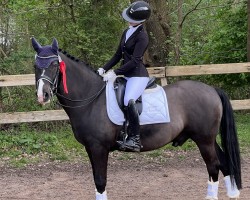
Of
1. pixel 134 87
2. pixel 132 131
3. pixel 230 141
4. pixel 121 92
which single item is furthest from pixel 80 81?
pixel 230 141

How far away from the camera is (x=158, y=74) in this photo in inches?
335

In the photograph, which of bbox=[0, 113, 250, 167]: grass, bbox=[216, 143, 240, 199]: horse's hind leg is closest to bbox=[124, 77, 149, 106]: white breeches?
bbox=[216, 143, 240, 199]: horse's hind leg

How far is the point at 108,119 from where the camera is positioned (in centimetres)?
527

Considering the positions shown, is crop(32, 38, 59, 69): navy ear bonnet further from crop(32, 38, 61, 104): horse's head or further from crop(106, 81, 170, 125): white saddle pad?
crop(106, 81, 170, 125): white saddle pad

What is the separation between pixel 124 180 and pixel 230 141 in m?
1.95

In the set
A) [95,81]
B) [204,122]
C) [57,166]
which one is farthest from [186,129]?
[57,166]

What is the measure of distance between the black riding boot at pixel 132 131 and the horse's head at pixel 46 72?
92 centimetres

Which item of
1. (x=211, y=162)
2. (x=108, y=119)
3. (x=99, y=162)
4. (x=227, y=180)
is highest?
(x=108, y=119)

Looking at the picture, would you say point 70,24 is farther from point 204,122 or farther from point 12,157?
point 204,122

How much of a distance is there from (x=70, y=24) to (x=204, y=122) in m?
6.30

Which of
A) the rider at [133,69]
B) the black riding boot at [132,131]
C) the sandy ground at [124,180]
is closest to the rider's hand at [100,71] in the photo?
the rider at [133,69]

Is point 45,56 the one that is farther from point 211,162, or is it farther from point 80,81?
point 211,162

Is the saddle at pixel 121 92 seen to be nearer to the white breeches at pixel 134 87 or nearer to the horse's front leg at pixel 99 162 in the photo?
the white breeches at pixel 134 87

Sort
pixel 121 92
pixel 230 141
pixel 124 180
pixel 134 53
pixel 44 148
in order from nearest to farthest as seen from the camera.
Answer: pixel 134 53
pixel 121 92
pixel 230 141
pixel 124 180
pixel 44 148
